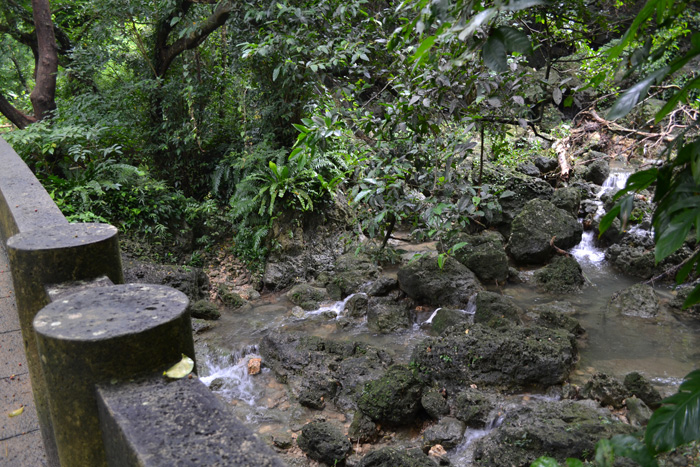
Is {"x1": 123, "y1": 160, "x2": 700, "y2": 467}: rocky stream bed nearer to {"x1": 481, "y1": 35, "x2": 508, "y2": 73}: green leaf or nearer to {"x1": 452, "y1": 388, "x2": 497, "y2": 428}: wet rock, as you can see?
{"x1": 452, "y1": 388, "x2": 497, "y2": 428}: wet rock

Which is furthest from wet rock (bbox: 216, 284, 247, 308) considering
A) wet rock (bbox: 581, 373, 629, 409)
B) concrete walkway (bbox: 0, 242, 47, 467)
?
wet rock (bbox: 581, 373, 629, 409)

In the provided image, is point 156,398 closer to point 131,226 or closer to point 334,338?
point 334,338

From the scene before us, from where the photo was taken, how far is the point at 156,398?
1.60 meters

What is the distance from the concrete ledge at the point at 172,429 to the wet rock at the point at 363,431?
3.90 m

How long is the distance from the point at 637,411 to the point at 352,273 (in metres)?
5.06

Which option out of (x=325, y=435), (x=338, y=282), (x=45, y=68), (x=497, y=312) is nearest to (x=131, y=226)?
(x=45, y=68)

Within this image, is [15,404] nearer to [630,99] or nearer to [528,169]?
[630,99]

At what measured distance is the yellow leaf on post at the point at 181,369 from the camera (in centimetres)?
172

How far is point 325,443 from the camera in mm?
4969

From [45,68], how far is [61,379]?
893cm

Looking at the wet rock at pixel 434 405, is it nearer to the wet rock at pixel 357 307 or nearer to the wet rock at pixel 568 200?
the wet rock at pixel 357 307

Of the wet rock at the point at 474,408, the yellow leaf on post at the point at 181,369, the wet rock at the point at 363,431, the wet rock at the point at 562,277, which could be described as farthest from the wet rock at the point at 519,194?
the yellow leaf on post at the point at 181,369

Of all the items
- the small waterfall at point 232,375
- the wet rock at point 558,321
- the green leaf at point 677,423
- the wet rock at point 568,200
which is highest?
the green leaf at point 677,423

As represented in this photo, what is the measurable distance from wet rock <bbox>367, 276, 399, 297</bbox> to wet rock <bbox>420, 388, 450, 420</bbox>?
295cm
